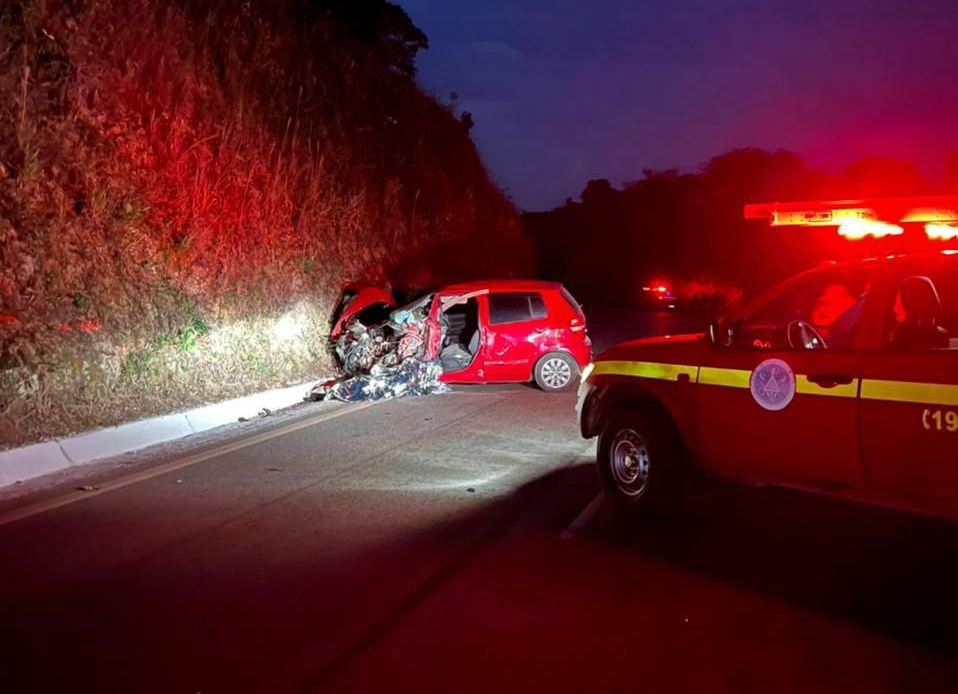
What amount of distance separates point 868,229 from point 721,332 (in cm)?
171

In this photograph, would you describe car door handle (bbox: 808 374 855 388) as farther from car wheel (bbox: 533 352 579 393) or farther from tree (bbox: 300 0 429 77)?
tree (bbox: 300 0 429 77)

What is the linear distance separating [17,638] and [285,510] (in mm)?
2466

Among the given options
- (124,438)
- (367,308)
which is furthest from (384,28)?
(124,438)


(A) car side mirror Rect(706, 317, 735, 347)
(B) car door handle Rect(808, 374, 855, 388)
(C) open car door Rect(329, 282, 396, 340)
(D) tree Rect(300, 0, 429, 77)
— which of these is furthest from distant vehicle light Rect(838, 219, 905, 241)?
(D) tree Rect(300, 0, 429, 77)

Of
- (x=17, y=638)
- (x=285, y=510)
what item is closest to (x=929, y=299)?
(x=285, y=510)

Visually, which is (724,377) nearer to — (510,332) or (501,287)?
(510,332)

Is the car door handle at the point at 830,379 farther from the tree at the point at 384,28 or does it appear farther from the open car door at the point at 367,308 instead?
the tree at the point at 384,28

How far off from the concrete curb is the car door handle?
270 inches

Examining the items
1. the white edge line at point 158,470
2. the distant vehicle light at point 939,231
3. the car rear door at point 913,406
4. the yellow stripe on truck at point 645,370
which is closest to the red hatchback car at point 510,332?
the white edge line at point 158,470

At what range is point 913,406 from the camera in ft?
15.2

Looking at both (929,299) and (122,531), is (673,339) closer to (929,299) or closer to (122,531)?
(929,299)

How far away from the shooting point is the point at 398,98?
26.8 metres

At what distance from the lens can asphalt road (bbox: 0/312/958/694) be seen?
13.3 ft

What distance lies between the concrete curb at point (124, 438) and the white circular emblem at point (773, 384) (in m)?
6.52
